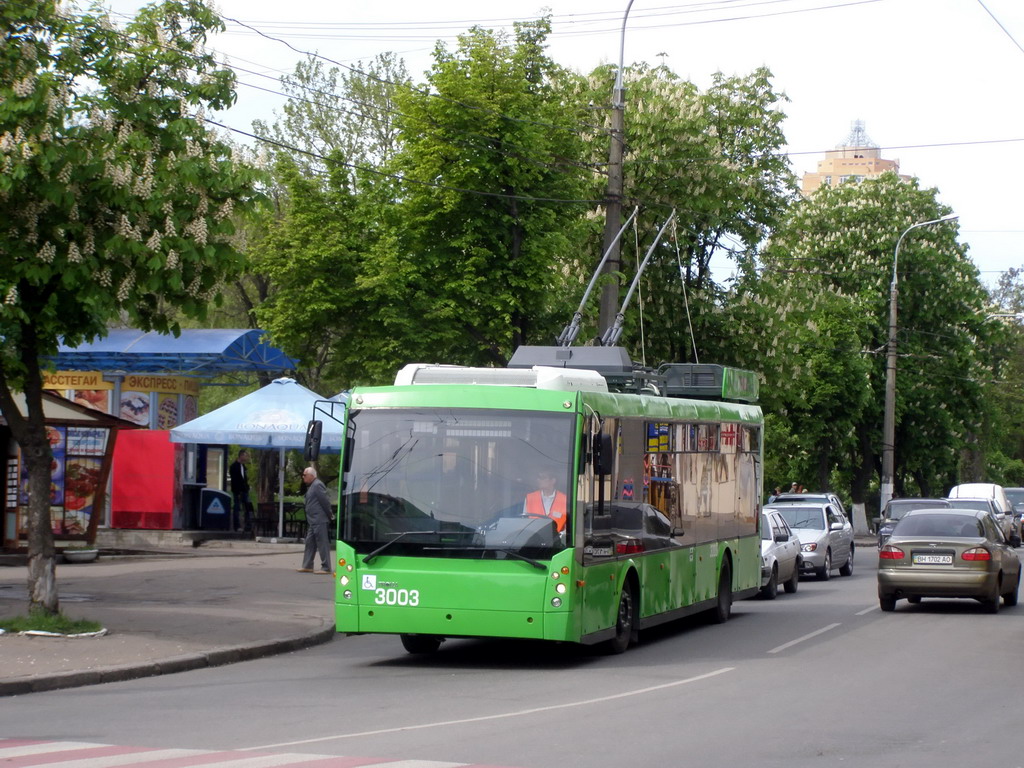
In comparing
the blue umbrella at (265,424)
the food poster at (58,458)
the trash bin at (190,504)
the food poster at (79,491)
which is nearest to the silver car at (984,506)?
the blue umbrella at (265,424)

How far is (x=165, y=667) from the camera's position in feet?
44.7

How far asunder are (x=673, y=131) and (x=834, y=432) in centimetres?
1936

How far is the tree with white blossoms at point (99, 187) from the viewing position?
45.7ft

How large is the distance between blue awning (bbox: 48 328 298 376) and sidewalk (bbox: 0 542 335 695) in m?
6.72

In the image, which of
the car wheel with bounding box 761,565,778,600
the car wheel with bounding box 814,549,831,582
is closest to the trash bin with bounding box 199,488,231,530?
the car wheel with bounding box 814,549,831,582

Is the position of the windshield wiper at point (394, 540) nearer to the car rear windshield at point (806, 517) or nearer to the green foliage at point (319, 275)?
the green foliage at point (319, 275)

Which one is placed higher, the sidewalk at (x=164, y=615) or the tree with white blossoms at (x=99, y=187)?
the tree with white blossoms at (x=99, y=187)

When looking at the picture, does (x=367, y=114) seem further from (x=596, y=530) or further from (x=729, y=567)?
(x=596, y=530)

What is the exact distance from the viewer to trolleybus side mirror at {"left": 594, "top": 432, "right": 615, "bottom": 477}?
1421 centimetres

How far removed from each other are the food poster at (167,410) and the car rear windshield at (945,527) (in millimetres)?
20060

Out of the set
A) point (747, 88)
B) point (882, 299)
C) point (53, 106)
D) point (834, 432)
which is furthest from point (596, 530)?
point (882, 299)

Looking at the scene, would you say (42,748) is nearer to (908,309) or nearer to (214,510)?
(214,510)

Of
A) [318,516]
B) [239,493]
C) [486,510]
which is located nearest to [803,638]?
[486,510]

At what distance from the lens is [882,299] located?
55.0 meters
